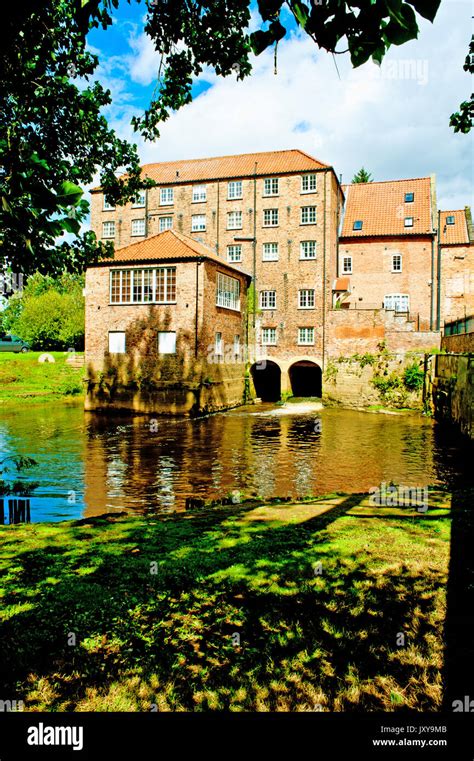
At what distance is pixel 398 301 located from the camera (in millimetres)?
39031

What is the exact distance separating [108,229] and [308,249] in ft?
55.7

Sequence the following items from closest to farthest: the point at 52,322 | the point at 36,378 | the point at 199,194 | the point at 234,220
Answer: the point at 234,220 → the point at 199,194 → the point at 36,378 → the point at 52,322

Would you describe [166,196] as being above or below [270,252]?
above

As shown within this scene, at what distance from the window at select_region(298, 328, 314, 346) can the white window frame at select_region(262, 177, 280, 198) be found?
34.6ft

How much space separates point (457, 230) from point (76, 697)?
44.0 metres

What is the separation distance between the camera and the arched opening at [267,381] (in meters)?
39.5

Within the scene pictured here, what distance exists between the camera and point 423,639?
3848 millimetres

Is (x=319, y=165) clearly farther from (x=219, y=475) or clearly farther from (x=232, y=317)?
(x=219, y=475)

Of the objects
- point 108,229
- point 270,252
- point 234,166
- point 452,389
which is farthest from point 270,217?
point 452,389

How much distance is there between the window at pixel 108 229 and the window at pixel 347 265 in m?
19.0

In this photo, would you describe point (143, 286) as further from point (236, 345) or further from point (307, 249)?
point (307, 249)

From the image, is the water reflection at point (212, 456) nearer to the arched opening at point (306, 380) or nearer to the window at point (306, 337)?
the window at point (306, 337)

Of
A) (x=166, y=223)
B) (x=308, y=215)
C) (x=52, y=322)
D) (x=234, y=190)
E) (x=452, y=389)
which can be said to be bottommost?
(x=452, y=389)

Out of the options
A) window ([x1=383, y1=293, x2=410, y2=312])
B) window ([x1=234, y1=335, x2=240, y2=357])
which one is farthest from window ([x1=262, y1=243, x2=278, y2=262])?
window ([x1=383, y1=293, x2=410, y2=312])
